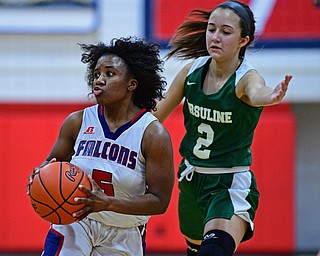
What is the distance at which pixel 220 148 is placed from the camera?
4.48m

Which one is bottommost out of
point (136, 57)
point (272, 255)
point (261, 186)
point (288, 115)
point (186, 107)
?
point (272, 255)

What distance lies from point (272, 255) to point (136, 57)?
4.31m

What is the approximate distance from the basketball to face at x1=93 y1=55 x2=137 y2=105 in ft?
1.39

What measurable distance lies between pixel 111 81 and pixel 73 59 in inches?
161

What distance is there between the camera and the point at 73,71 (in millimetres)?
7926

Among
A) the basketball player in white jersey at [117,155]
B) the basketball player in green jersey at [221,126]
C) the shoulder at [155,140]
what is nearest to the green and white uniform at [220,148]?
the basketball player in green jersey at [221,126]

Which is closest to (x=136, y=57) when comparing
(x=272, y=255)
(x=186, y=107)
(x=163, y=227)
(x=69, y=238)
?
(x=186, y=107)

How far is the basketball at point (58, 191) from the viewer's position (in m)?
3.58

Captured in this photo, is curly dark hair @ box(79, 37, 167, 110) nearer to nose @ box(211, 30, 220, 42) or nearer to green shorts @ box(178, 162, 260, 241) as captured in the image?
nose @ box(211, 30, 220, 42)

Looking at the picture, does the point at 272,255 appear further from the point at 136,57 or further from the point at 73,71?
the point at 136,57

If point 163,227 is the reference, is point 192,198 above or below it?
above

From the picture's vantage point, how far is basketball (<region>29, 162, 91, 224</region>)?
3.58 meters

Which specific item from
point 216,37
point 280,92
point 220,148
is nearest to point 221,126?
point 220,148

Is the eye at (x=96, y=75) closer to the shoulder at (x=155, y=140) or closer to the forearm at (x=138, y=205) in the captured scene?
the shoulder at (x=155, y=140)
